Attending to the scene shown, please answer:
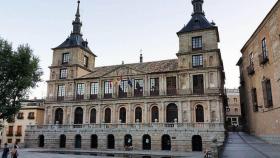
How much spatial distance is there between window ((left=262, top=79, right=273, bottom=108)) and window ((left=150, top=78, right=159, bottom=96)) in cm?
1540

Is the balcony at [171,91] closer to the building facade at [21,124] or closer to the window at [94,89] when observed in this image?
the window at [94,89]

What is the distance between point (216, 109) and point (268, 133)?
804cm

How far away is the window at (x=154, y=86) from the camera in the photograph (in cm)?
4062

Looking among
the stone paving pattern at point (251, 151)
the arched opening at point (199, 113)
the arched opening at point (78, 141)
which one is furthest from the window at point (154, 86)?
the stone paving pattern at point (251, 151)

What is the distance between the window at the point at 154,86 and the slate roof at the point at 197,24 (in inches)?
314

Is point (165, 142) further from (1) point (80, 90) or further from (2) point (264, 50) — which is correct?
(1) point (80, 90)

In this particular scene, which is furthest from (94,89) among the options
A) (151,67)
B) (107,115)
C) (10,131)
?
(10,131)

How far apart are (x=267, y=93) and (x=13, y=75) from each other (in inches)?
1045

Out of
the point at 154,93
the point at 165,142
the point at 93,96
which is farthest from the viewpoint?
the point at 93,96

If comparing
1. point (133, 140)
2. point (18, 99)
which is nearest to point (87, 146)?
point (133, 140)

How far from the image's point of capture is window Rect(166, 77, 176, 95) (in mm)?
39594

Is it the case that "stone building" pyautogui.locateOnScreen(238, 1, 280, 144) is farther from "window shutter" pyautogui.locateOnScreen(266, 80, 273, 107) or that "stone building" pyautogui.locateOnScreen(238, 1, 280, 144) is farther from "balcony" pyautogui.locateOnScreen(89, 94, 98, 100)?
"balcony" pyautogui.locateOnScreen(89, 94, 98, 100)

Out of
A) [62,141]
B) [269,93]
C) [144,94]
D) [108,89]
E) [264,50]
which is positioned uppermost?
[264,50]

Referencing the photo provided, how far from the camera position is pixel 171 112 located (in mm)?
39000
